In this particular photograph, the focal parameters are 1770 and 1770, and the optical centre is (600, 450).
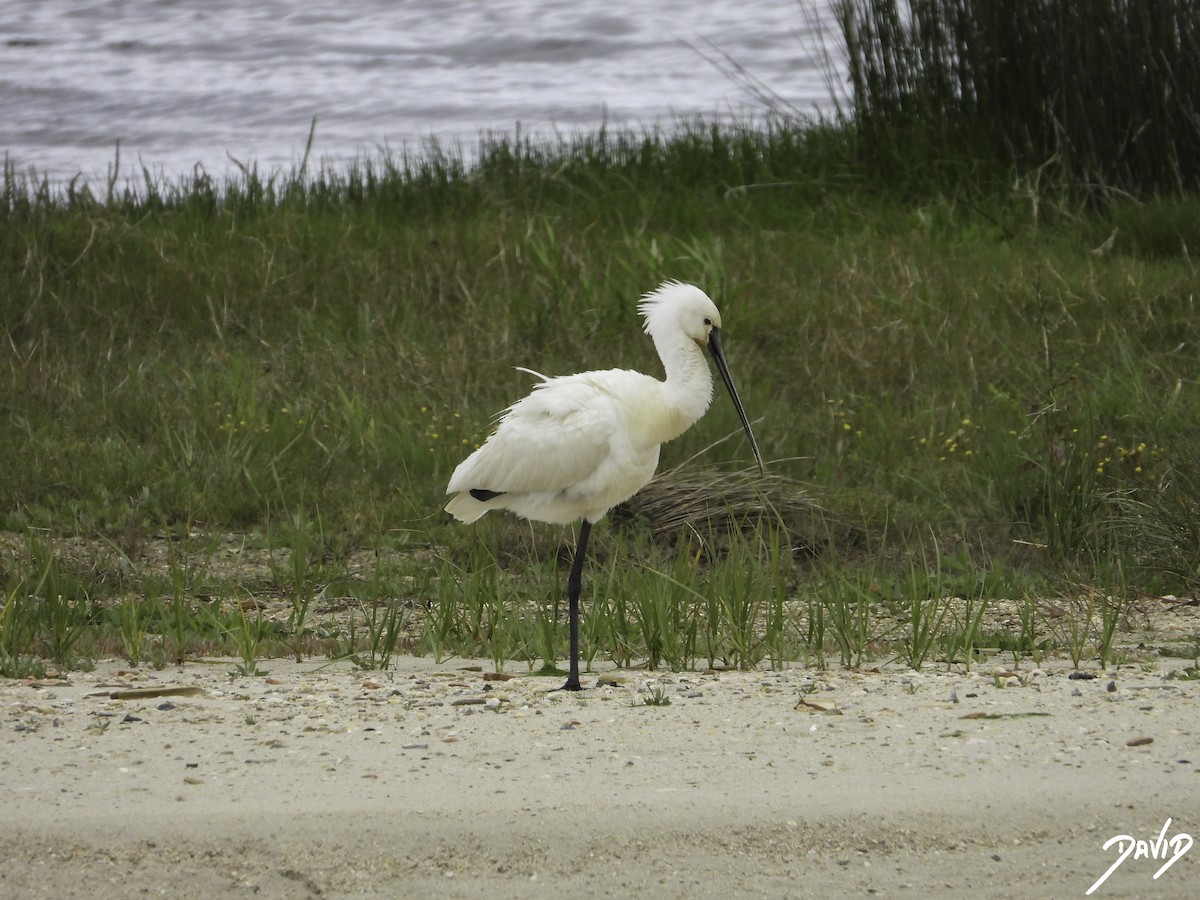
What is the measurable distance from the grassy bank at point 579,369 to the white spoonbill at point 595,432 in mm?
322

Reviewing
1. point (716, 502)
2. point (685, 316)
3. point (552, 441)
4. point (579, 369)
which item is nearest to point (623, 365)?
point (579, 369)

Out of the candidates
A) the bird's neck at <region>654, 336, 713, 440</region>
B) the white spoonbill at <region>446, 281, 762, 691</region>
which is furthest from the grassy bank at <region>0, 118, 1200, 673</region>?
the bird's neck at <region>654, 336, 713, 440</region>

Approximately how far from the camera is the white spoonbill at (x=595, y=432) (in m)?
6.09

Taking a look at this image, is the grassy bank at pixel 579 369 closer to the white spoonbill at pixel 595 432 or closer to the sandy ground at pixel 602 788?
the white spoonbill at pixel 595 432

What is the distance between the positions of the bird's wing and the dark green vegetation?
34cm

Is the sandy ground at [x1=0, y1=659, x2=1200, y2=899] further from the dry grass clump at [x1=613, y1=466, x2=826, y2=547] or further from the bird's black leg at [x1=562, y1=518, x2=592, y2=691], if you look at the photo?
the dry grass clump at [x1=613, y1=466, x2=826, y2=547]

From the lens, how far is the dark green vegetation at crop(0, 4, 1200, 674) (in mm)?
6246

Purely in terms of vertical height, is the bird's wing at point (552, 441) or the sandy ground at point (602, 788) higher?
the bird's wing at point (552, 441)

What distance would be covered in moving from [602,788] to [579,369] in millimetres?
5250

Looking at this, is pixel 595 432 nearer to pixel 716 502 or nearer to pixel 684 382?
pixel 684 382

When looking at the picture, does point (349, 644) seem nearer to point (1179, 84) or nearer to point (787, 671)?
point (787, 671)

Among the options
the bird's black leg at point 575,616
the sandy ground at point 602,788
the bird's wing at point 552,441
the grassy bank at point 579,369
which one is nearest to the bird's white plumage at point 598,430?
the bird's wing at point 552,441

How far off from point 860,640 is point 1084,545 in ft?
5.98

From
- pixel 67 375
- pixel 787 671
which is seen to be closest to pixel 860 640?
pixel 787 671
